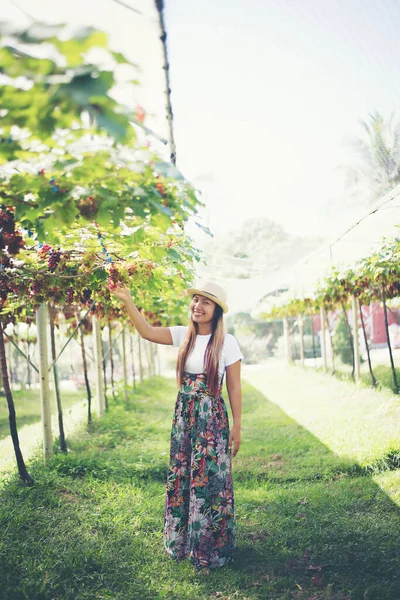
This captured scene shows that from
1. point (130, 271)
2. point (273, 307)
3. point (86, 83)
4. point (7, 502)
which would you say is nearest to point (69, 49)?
point (86, 83)

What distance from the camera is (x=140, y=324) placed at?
321cm

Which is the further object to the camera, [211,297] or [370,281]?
[370,281]

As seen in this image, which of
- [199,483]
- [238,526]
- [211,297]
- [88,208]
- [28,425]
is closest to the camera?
[88,208]

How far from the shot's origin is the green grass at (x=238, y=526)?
2.92 metres

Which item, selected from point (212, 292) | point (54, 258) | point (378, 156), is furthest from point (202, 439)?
point (378, 156)

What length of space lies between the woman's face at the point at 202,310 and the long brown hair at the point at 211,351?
0.15ft

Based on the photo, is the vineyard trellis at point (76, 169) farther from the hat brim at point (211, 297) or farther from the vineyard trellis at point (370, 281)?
the vineyard trellis at point (370, 281)

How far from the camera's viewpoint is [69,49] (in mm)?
1340

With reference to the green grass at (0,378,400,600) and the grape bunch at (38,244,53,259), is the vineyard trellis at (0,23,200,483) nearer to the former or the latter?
the grape bunch at (38,244,53,259)

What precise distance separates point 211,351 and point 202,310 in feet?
0.83

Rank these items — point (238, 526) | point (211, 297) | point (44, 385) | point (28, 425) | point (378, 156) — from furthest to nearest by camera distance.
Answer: point (28, 425), point (378, 156), point (44, 385), point (238, 526), point (211, 297)

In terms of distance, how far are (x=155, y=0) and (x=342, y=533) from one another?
3991 millimetres

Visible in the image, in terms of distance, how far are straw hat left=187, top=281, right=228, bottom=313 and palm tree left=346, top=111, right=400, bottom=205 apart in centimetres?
392

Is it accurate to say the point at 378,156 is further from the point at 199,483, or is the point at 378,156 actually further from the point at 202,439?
the point at 199,483
